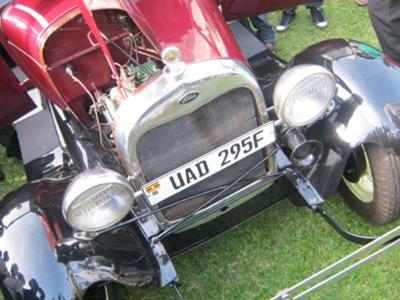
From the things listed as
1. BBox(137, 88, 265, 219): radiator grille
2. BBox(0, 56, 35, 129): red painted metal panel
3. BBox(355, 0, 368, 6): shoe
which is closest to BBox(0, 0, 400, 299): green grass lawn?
BBox(137, 88, 265, 219): radiator grille

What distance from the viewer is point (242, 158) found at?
72.2 inches

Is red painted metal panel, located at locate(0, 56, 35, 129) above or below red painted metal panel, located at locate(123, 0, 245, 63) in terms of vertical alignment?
below

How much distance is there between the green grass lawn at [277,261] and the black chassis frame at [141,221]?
219mm

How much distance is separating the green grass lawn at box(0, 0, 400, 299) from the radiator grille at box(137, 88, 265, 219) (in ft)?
1.62

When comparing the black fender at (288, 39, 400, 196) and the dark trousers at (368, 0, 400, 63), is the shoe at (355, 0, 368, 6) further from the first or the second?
the black fender at (288, 39, 400, 196)

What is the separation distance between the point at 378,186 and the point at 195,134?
779mm

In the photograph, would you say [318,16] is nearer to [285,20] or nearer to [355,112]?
[285,20]

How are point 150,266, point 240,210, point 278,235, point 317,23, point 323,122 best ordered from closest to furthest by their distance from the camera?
point 150,266 → point 323,122 → point 240,210 → point 278,235 → point 317,23

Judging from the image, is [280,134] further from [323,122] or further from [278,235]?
[278,235]

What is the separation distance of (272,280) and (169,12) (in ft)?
3.96

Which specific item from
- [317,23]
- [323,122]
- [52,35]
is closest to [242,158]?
[323,122]

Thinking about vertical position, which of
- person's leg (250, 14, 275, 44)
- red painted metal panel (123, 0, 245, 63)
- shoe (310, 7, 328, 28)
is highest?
red painted metal panel (123, 0, 245, 63)

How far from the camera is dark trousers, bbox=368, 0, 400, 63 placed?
8.12 feet

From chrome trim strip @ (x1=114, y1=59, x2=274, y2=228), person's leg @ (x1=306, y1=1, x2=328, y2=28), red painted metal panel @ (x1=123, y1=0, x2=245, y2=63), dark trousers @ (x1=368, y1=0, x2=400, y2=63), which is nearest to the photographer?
chrome trim strip @ (x1=114, y1=59, x2=274, y2=228)
